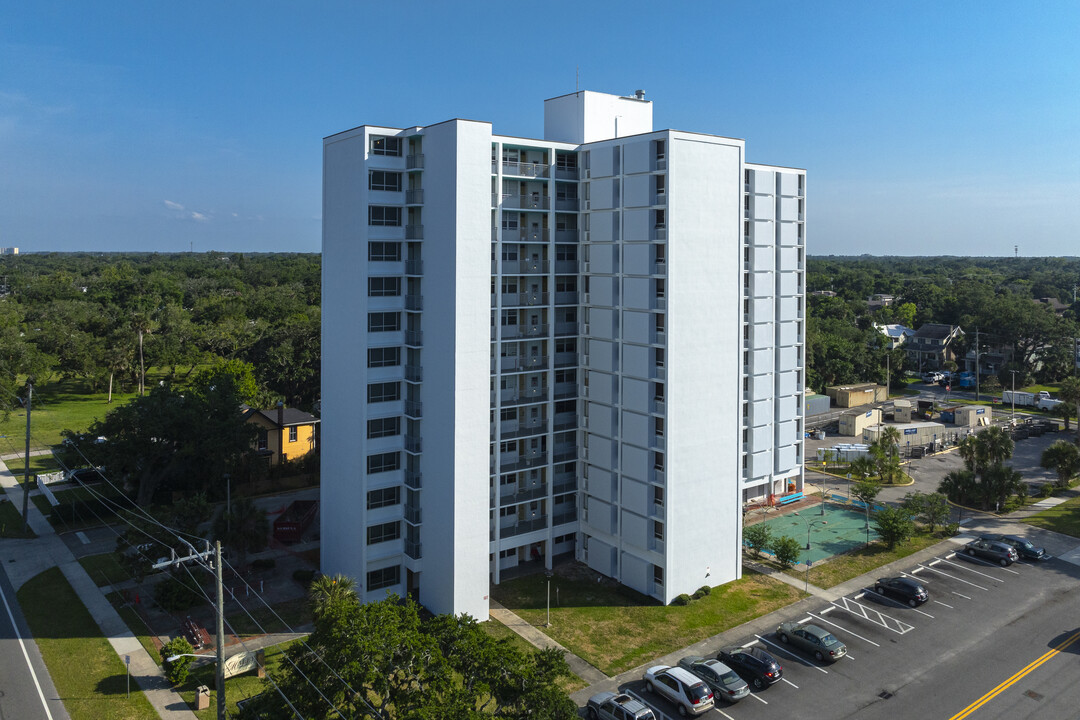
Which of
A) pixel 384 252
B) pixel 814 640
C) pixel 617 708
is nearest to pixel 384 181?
pixel 384 252

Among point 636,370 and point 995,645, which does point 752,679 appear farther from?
point 636,370

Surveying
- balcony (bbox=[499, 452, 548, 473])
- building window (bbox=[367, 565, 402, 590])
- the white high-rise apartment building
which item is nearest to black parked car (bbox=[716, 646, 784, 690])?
the white high-rise apartment building

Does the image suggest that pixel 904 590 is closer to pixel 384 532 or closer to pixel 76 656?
pixel 384 532

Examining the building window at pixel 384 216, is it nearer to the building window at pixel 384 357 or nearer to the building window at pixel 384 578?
the building window at pixel 384 357

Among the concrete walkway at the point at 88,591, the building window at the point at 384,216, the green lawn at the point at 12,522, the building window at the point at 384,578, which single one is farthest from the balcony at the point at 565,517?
the green lawn at the point at 12,522

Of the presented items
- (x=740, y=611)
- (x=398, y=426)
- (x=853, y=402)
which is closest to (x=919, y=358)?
(x=853, y=402)

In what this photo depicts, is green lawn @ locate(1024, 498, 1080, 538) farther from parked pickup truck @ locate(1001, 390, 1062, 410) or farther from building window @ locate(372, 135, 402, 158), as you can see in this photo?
building window @ locate(372, 135, 402, 158)
